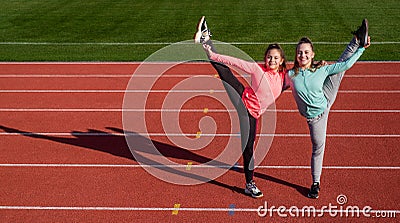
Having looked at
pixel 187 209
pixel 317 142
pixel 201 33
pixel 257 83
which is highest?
pixel 201 33

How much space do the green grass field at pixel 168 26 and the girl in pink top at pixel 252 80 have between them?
7.39m

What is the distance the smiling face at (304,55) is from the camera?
5.61 meters

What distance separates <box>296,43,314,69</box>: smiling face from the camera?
561 centimetres

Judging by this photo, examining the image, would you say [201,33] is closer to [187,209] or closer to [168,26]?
[187,209]

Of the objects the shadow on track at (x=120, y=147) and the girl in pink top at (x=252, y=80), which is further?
the shadow on track at (x=120, y=147)

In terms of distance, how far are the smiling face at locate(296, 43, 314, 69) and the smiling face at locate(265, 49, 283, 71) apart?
0.60ft

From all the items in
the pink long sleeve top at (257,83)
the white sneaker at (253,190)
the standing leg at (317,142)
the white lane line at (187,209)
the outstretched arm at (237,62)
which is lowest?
the white lane line at (187,209)

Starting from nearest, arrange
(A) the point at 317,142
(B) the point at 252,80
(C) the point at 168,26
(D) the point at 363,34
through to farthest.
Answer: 1. (D) the point at 363,34
2. (B) the point at 252,80
3. (A) the point at 317,142
4. (C) the point at 168,26

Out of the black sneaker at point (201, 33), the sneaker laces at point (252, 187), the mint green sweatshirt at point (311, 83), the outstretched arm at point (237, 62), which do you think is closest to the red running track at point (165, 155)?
the sneaker laces at point (252, 187)

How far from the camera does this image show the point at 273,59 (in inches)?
224

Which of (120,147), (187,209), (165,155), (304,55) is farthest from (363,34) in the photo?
(120,147)

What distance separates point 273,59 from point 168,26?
11686mm

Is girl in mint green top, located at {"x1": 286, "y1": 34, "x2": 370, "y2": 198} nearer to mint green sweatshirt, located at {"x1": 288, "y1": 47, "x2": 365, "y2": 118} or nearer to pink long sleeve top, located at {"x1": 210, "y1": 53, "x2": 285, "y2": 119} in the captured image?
mint green sweatshirt, located at {"x1": 288, "y1": 47, "x2": 365, "y2": 118}

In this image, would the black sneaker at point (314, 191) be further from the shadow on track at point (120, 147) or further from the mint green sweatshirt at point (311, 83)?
the mint green sweatshirt at point (311, 83)
